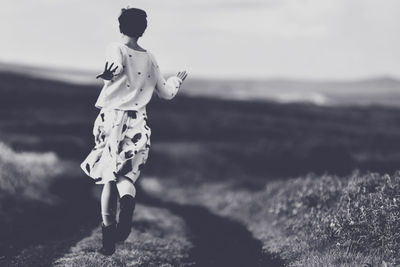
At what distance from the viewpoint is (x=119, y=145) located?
26.5 feet

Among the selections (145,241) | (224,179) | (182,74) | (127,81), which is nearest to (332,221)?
(182,74)

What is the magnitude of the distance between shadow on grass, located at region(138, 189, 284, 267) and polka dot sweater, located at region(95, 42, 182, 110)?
308cm


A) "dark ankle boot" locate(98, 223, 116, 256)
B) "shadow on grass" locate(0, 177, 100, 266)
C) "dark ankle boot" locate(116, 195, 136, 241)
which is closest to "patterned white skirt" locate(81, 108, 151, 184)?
"dark ankle boot" locate(116, 195, 136, 241)

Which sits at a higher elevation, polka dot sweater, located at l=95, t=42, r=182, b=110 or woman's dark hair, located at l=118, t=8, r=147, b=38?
woman's dark hair, located at l=118, t=8, r=147, b=38

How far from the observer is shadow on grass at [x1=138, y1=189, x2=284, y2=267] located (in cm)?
1006

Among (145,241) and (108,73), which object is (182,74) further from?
(145,241)

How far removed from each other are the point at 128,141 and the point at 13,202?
28.4 ft

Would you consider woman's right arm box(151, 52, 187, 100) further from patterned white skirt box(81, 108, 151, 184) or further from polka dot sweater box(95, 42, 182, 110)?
patterned white skirt box(81, 108, 151, 184)

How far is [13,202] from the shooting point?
1572 cm

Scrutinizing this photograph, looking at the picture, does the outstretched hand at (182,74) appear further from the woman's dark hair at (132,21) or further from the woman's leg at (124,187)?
the woman's leg at (124,187)

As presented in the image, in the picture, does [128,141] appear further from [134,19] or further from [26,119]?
[26,119]

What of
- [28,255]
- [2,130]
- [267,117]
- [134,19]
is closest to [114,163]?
[134,19]

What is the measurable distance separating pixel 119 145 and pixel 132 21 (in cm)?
164

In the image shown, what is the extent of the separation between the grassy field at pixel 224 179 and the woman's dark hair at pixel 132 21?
3236 millimetres
